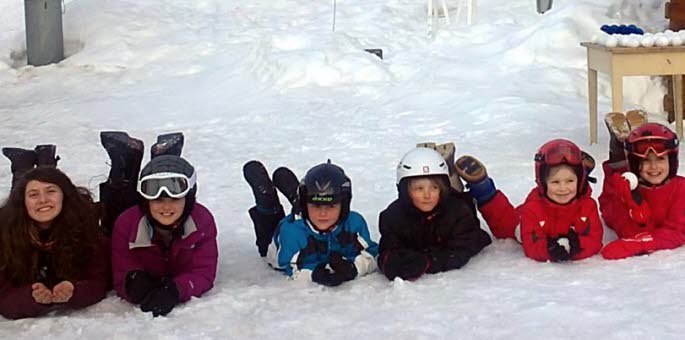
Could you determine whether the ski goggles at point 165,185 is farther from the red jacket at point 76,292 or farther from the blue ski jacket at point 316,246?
the blue ski jacket at point 316,246

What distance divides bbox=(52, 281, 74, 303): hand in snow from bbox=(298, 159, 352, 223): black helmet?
3.70 ft

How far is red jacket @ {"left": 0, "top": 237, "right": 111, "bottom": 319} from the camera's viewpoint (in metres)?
3.99

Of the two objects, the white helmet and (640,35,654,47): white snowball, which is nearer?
the white helmet

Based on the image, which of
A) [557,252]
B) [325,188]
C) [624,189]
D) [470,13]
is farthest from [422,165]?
[470,13]

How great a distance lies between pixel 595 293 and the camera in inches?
156

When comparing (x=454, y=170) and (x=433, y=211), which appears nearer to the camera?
(x=433, y=211)

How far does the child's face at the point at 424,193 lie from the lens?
14.8ft

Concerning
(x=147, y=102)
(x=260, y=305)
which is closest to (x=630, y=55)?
(x=260, y=305)

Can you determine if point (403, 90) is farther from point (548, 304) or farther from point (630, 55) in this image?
point (548, 304)

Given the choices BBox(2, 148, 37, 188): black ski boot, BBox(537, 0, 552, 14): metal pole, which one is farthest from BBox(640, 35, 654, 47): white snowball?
BBox(537, 0, 552, 14): metal pole

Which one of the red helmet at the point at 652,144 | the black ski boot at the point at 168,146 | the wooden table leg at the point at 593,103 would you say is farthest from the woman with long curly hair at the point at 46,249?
the wooden table leg at the point at 593,103

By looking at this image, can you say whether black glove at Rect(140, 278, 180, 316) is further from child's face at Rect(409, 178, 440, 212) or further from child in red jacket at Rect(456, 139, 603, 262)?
child in red jacket at Rect(456, 139, 603, 262)

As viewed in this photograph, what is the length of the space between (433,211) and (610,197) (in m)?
1.06

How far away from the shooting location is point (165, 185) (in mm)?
4199
